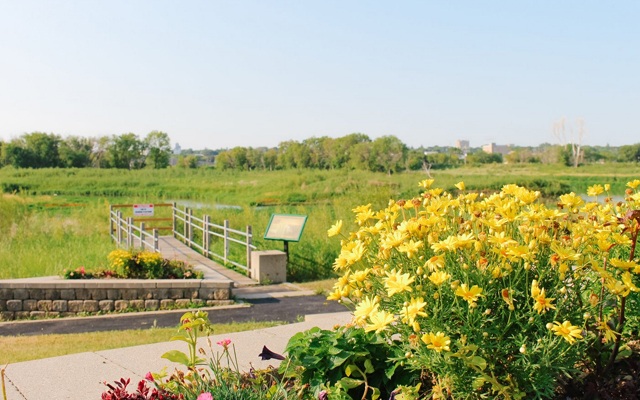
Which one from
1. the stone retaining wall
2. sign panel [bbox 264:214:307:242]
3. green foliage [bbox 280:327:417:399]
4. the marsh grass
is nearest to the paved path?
the stone retaining wall

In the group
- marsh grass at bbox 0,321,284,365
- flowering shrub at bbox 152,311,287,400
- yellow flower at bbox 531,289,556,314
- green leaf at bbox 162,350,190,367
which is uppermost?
yellow flower at bbox 531,289,556,314

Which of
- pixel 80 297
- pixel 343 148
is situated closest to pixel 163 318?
pixel 80 297

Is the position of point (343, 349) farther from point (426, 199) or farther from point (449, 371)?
point (426, 199)

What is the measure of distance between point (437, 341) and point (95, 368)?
240 cm

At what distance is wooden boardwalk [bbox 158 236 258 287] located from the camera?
11.0 m

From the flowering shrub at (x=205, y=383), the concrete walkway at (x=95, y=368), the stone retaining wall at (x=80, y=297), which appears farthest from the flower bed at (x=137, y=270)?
the flowering shrub at (x=205, y=383)

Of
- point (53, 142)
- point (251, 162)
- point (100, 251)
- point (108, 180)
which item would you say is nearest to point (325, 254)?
point (100, 251)

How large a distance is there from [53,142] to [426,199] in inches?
3467

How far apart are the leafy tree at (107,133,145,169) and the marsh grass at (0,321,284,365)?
265 ft

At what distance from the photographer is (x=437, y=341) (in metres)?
2.66

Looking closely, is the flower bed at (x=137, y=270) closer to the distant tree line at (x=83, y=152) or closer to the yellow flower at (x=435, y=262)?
the yellow flower at (x=435, y=262)

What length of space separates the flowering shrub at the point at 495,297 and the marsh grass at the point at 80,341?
411cm

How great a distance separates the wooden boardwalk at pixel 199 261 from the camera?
1103 cm

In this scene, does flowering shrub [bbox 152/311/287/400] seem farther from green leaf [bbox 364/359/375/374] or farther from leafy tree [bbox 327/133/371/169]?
leafy tree [bbox 327/133/371/169]
